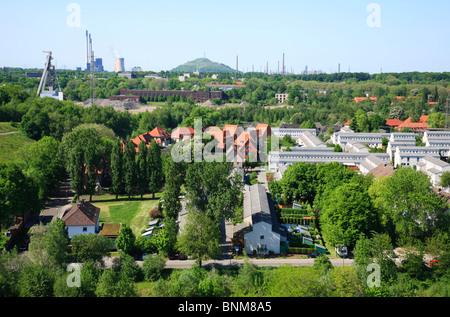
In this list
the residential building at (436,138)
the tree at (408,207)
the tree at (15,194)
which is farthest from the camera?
the residential building at (436,138)

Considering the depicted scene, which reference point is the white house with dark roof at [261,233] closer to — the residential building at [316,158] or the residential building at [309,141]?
the residential building at [316,158]

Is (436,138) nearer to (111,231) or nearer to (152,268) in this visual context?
(111,231)

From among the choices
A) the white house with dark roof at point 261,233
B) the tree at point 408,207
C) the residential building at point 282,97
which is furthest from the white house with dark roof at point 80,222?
the residential building at point 282,97

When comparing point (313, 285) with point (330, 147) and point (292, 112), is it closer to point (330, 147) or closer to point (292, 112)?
point (330, 147)

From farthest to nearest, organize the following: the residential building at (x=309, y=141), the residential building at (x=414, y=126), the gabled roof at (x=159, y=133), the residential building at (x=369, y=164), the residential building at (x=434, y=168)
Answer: the residential building at (x=414, y=126) < the gabled roof at (x=159, y=133) < the residential building at (x=309, y=141) < the residential building at (x=369, y=164) < the residential building at (x=434, y=168)

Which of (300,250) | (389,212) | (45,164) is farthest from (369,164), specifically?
(45,164)
